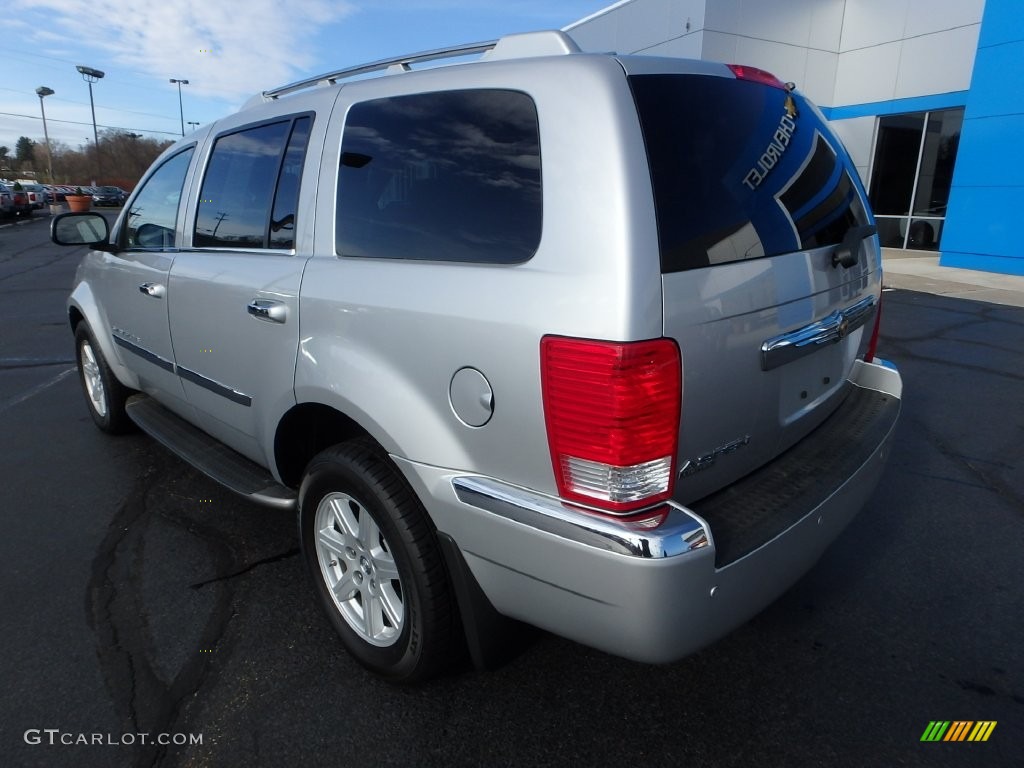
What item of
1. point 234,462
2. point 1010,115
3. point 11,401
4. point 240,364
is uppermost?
point 1010,115

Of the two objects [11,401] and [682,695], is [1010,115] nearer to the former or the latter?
[682,695]

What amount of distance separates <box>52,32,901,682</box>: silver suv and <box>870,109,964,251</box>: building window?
1780cm

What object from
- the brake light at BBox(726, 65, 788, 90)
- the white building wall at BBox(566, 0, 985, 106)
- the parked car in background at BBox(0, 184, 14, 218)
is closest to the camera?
the brake light at BBox(726, 65, 788, 90)

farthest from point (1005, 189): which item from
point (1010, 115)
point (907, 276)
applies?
point (907, 276)

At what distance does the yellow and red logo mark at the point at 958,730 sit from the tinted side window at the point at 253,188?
2758 mm

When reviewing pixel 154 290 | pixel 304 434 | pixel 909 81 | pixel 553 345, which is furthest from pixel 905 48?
pixel 553 345

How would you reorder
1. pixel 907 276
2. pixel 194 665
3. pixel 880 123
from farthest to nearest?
pixel 880 123 → pixel 907 276 → pixel 194 665

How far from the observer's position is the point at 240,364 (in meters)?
2.85

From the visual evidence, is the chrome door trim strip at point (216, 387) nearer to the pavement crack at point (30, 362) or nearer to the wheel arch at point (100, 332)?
the wheel arch at point (100, 332)

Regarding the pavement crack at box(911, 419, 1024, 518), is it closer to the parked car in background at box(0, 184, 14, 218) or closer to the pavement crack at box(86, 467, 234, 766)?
the pavement crack at box(86, 467, 234, 766)

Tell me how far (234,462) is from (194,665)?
0.98 meters

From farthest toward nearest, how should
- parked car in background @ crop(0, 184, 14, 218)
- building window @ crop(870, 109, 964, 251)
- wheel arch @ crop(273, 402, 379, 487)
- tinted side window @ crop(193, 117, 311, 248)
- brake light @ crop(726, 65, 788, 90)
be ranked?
parked car in background @ crop(0, 184, 14, 218) < building window @ crop(870, 109, 964, 251) < tinted side window @ crop(193, 117, 311, 248) < wheel arch @ crop(273, 402, 379, 487) < brake light @ crop(726, 65, 788, 90)

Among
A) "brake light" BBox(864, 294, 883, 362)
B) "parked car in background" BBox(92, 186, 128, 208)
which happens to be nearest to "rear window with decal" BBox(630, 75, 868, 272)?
"brake light" BBox(864, 294, 883, 362)

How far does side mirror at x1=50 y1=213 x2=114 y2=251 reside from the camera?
4.24m
